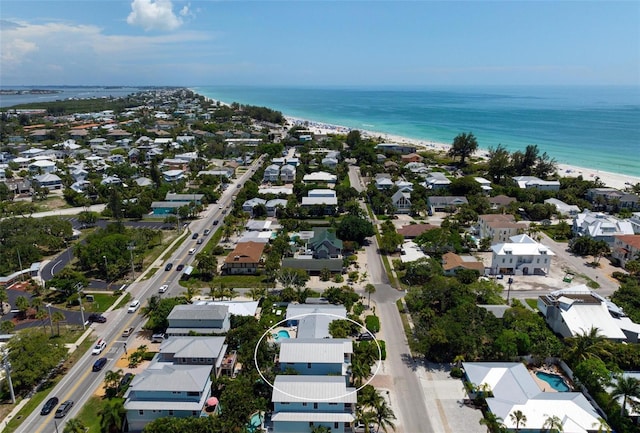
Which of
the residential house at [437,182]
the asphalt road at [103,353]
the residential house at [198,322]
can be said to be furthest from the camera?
the residential house at [437,182]

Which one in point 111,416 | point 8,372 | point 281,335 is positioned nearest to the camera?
point 111,416

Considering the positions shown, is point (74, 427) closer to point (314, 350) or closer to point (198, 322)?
point (198, 322)

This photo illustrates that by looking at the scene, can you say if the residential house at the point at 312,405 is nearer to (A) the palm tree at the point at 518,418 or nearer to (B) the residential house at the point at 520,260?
(A) the palm tree at the point at 518,418

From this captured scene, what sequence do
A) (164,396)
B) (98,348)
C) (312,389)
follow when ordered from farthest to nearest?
(98,348), (312,389), (164,396)

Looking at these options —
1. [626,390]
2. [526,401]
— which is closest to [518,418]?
[526,401]

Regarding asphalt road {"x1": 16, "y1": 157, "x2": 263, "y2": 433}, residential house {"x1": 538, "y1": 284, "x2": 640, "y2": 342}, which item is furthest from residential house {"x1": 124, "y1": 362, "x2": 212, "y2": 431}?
residential house {"x1": 538, "y1": 284, "x2": 640, "y2": 342}

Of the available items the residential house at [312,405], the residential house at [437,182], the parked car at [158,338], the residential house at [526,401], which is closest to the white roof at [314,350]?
the residential house at [312,405]
